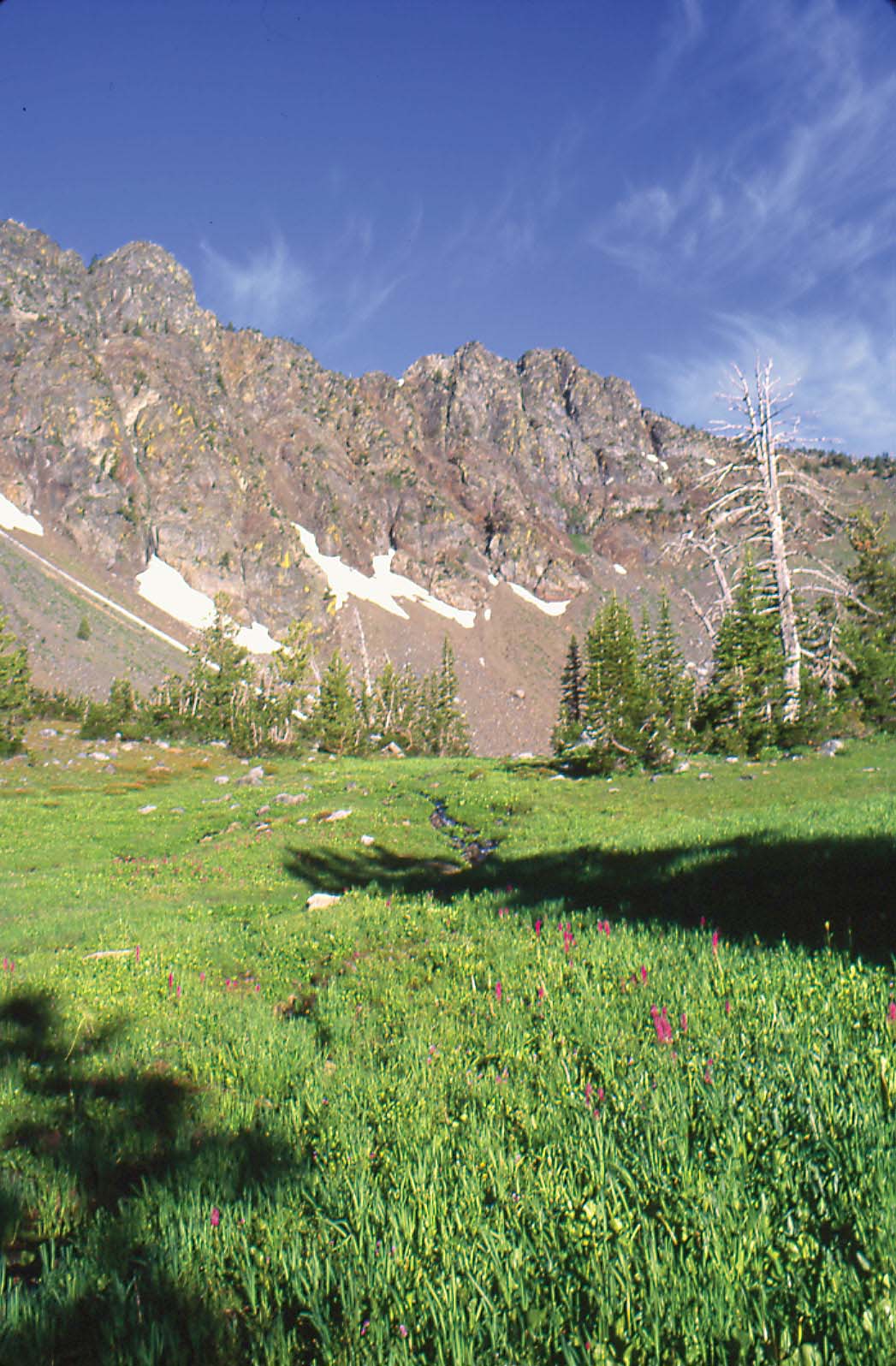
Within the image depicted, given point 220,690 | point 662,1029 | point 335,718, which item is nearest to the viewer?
point 662,1029

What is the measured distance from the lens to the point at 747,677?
100 feet

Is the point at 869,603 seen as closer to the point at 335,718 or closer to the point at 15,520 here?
the point at 335,718

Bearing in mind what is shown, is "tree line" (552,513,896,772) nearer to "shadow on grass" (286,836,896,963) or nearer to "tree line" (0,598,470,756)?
"shadow on grass" (286,836,896,963)

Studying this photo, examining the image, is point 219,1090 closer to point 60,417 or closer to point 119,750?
point 119,750

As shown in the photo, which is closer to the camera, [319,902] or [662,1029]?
[662,1029]

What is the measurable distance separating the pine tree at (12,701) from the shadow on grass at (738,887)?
44374 millimetres

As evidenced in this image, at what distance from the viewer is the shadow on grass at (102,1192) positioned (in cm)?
245

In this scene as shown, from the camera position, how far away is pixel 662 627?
2312 inches

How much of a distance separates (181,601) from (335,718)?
343 feet

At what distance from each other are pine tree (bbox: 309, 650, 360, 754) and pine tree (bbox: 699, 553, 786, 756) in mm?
37720

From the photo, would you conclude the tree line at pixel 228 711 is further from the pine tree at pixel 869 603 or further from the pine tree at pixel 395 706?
the pine tree at pixel 869 603

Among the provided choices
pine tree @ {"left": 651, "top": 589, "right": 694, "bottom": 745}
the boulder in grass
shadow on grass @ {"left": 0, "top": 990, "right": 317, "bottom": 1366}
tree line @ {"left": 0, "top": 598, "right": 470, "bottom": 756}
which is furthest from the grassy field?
tree line @ {"left": 0, "top": 598, "right": 470, "bottom": 756}

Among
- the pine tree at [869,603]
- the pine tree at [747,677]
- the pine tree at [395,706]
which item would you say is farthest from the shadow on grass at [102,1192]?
the pine tree at [395,706]

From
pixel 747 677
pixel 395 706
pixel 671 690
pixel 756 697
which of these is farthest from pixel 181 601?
pixel 756 697
